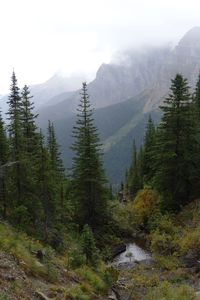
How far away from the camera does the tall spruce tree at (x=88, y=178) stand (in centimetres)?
4347

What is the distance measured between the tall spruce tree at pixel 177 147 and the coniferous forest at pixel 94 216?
0.32 ft

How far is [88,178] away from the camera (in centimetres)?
4316

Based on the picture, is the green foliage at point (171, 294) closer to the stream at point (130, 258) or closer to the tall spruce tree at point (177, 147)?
the stream at point (130, 258)

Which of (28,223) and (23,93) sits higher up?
(23,93)

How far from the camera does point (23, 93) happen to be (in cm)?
3828

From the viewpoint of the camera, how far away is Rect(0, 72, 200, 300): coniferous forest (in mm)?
19203

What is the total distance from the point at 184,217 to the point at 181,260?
9.87 metres

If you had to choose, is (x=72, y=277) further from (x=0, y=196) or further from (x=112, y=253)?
(x=112, y=253)

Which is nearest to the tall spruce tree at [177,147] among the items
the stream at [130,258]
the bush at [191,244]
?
the stream at [130,258]

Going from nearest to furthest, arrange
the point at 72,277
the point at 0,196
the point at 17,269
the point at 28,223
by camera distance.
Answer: the point at 17,269 → the point at 72,277 → the point at 28,223 → the point at 0,196

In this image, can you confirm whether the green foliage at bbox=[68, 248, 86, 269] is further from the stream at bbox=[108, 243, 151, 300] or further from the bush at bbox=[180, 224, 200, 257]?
the bush at bbox=[180, 224, 200, 257]

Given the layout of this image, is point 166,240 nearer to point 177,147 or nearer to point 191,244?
point 191,244

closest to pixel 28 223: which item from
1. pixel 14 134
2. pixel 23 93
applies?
pixel 14 134

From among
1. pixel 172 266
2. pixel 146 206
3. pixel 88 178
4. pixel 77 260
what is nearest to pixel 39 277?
pixel 77 260
